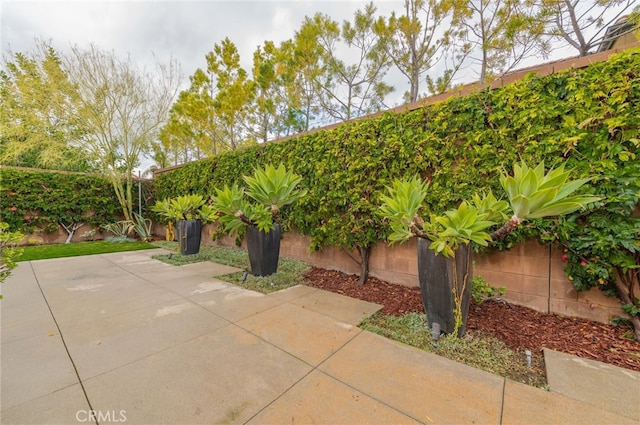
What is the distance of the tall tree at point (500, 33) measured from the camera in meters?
4.98

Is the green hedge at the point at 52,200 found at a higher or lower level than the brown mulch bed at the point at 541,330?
higher

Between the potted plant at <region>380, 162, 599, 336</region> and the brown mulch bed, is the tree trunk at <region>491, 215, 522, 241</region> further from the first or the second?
the brown mulch bed

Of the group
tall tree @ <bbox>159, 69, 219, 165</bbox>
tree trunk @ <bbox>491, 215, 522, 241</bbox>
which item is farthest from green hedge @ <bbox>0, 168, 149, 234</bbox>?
tree trunk @ <bbox>491, 215, 522, 241</bbox>

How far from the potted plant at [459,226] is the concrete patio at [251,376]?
1.46ft

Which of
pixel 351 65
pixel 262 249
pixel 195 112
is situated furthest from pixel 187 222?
pixel 351 65

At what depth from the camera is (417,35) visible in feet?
21.0

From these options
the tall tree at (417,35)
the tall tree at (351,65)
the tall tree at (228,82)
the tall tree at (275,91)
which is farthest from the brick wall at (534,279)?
the tall tree at (228,82)

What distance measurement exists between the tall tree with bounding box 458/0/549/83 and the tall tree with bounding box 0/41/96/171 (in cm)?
1095

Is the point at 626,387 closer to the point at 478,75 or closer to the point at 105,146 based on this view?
the point at 478,75

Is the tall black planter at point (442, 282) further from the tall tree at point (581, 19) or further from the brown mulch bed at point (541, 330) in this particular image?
the tall tree at point (581, 19)

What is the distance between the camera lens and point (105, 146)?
7.65 m

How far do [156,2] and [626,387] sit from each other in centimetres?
846

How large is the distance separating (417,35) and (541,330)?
727cm

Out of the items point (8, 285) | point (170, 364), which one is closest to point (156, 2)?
point (8, 285)
